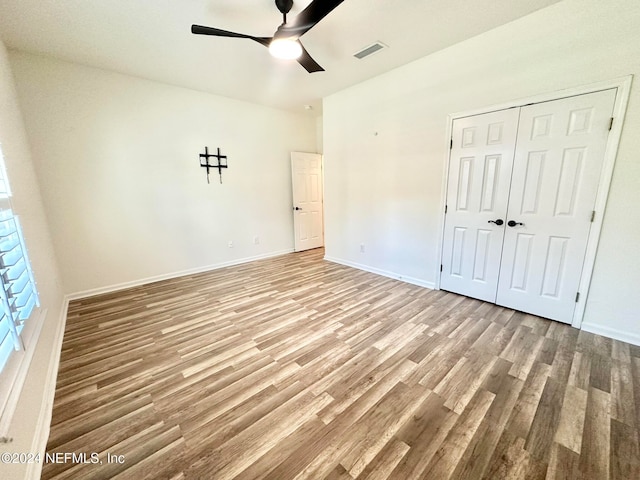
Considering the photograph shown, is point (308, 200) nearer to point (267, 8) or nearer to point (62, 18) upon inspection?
point (267, 8)

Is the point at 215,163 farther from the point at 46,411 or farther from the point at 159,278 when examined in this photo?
the point at 46,411

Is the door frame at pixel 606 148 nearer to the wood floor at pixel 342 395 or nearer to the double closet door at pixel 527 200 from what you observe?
the double closet door at pixel 527 200

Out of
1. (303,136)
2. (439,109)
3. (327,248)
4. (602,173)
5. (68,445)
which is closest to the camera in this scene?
(68,445)

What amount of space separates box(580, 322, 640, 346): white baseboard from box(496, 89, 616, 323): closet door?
137 millimetres

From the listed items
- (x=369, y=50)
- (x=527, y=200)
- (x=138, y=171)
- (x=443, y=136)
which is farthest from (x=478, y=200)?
(x=138, y=171)

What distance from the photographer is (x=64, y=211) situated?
313 centimetres

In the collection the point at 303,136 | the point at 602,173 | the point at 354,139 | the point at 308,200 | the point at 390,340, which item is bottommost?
the point at 390,340

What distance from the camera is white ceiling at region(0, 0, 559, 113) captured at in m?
2.15

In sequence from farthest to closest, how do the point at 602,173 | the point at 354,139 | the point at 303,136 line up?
the point at 303,136 < the point at 354,139 < the point at 602,173

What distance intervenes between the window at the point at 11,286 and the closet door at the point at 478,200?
3.78m

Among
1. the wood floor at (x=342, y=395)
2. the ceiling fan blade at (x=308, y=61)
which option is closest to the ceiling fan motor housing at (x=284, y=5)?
the ceiling fan blade at (x=308, y=61)

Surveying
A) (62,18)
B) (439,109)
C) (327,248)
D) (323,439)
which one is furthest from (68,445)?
(439,109)

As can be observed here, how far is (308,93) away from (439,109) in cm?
217

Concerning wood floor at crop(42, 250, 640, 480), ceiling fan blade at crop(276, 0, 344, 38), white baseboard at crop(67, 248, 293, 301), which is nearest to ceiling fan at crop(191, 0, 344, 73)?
ceiling fan blade at crop(276, 0, 344, 38)
